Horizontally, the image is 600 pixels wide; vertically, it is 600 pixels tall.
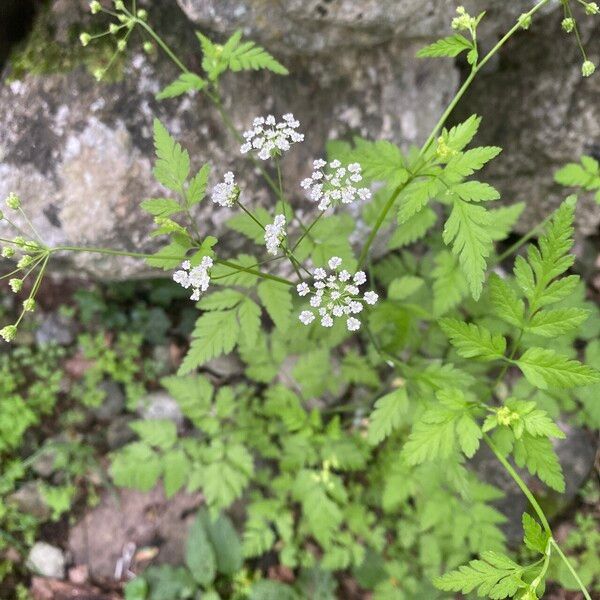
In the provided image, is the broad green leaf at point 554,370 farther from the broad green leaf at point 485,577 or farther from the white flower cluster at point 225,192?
the white flower cluster at point 225,192

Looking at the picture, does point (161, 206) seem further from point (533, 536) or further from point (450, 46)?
point (533, 536)

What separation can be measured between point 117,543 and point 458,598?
8.03ft

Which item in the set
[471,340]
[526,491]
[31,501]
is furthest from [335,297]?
[31,501]

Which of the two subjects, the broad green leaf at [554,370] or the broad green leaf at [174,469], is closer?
the broad green leaf at [554,370]

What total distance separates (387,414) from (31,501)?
2766 mm

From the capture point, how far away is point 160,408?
4.21 meters

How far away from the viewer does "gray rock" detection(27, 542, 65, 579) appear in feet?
12.6

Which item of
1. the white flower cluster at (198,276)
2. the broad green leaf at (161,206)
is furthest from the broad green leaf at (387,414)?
the broad green leaf at (161,206)

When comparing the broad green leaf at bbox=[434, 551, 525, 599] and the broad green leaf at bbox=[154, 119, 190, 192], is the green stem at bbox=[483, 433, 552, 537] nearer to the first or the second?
the broad green leaf at bbox=[434, 551, 525, 599]

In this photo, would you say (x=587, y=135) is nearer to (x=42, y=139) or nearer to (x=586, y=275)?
(x=586, y=275)

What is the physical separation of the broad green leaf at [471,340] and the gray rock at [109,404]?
281cm

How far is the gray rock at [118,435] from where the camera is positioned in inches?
163

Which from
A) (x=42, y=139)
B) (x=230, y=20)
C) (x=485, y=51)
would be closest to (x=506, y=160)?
(x=485, y=51)

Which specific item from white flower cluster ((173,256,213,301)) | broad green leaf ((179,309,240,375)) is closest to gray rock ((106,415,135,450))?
broad green leaf ((179,309,240,375))
